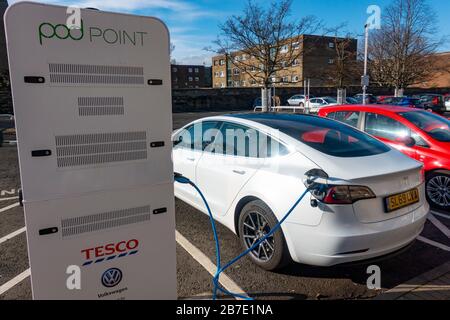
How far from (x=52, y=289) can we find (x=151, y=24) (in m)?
1.71

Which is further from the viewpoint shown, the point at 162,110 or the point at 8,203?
the point at 8,203

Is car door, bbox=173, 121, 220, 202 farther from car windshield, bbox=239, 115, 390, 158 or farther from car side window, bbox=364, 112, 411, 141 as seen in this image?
car side window, bbox=364, 112, 411, 141

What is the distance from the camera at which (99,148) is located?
80.4 inches

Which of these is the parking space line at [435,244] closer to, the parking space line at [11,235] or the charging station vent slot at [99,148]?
the charging station vent slot at [99,148]

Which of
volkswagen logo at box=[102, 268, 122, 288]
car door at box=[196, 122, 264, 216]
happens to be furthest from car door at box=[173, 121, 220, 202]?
volkswagen logo at box=[102, 268, 122, 288]

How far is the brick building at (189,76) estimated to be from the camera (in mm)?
76312

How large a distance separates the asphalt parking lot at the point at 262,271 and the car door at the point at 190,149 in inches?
21.9

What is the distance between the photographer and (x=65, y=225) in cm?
200

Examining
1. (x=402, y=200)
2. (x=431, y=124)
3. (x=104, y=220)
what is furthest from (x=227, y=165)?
(x=431, y=124)

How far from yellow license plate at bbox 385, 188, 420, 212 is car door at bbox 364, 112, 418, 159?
2.37 m

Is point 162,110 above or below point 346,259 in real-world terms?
above

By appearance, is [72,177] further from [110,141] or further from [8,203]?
[8,203]
